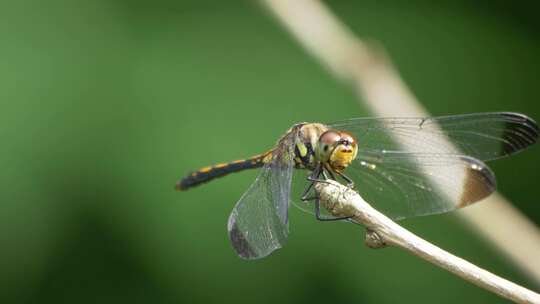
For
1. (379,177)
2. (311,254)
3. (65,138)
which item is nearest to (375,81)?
(379,177)

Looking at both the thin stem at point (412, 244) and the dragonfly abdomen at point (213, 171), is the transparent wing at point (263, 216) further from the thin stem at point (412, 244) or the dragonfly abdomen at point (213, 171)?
the dragonfly abdomen at point (213, 171)

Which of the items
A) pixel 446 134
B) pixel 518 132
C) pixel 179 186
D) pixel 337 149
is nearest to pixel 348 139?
pixel 337 149

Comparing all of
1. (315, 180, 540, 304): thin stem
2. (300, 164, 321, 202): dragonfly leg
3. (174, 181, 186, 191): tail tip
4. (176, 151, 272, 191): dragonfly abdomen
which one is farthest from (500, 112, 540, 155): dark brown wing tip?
(174, 181, 186, 191): tail tip

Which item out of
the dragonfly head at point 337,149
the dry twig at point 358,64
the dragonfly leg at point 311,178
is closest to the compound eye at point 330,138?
the dragonfly head at point 337,149

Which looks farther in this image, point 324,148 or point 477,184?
point 324,148

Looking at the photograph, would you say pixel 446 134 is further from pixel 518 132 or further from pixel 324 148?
pixel 324 148

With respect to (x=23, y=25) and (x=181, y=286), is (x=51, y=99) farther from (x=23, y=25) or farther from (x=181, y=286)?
(x=181, y=286)
